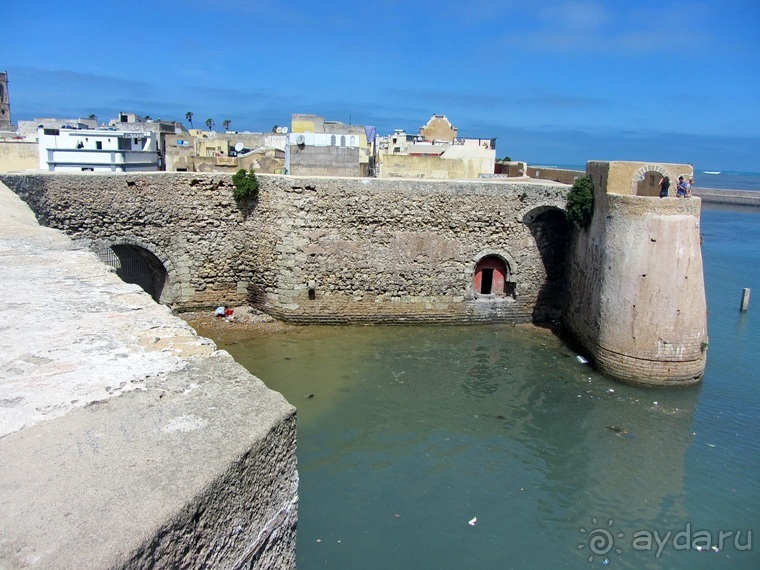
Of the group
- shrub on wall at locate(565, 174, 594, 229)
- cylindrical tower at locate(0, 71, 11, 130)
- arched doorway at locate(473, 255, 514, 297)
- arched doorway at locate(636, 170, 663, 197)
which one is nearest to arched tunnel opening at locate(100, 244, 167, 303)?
arched doorway at locate(473, 255, 514, 297)

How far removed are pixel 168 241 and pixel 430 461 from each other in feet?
29.4

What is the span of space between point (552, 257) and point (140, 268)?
11.2m

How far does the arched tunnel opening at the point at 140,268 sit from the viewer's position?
49.1 ft

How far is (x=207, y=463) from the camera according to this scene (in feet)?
7.70

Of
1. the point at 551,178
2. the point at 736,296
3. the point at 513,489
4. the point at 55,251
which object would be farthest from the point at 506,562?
the point at 736,296

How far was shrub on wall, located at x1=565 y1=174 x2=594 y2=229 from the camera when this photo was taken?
1377 centimetres

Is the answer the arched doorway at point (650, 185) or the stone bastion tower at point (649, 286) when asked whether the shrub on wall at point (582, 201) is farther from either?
the arched doorway at point (650, 185)

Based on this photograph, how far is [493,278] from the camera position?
15.7 m

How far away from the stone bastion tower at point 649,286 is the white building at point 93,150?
78.2 feet

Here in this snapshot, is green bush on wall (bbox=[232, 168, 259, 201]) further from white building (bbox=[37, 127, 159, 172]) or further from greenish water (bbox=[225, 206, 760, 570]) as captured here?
white building (bbox=[37, 127, 159, 172])

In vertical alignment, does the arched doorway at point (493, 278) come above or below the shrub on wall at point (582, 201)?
below

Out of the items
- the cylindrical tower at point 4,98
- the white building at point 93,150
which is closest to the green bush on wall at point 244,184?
the white building at point 93,150

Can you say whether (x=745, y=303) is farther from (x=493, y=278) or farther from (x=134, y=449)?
(x=134, y=449)

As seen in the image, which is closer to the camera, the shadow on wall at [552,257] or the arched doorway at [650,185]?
the arched doorway at [650,185]
